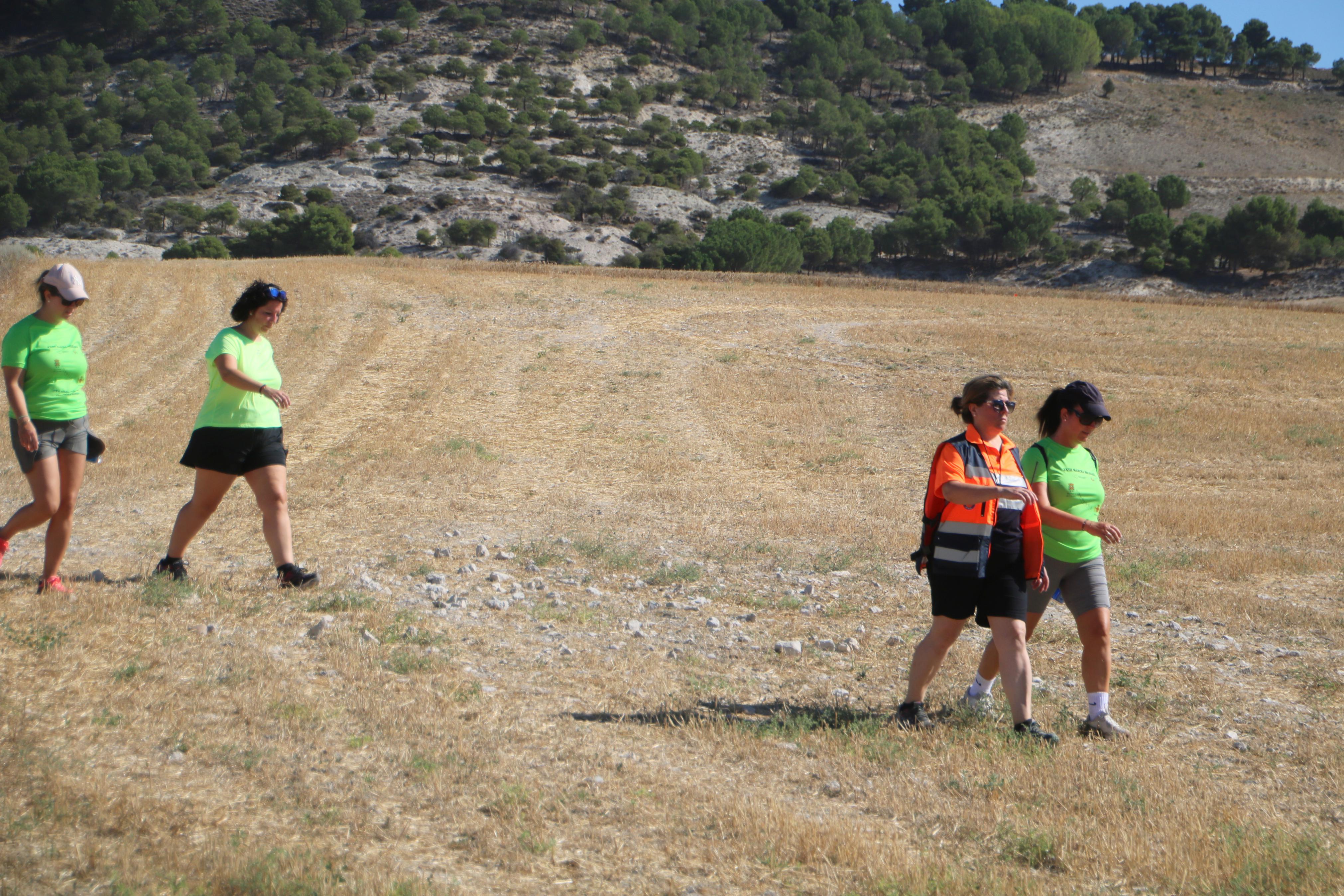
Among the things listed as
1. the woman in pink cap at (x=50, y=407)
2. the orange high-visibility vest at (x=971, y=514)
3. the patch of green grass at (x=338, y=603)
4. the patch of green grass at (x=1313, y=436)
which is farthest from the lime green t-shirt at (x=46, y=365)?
the patch of green grass at (x=1313, y=436)

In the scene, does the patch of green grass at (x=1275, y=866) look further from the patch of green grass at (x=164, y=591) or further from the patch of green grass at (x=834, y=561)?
the patch of green grass at (x=164, y=591)

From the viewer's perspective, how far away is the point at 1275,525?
11992mm

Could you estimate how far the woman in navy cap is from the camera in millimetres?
5453

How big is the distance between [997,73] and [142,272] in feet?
424

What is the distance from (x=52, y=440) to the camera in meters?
6.25

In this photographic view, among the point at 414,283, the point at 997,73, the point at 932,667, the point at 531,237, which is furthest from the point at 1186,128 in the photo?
the point at 932,667

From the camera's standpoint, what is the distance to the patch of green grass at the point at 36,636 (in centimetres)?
542

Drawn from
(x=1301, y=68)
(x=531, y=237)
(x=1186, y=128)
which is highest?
(x=1301, y=68)

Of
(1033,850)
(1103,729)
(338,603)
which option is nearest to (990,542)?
(1103,729)

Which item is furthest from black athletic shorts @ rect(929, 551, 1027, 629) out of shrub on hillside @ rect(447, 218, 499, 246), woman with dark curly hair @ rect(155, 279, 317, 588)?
shrub on hillside @ rect(447, 218, 499, 246)

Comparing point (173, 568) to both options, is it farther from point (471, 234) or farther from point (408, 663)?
point (471, 234)

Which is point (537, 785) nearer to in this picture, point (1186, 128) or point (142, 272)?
point (142, 272)

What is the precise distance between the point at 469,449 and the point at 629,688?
33.5 feet

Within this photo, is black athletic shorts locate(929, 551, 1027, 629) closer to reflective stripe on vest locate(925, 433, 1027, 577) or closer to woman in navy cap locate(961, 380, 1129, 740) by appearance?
reflective stripe on vest locate(925, 433, 1027, 577)
